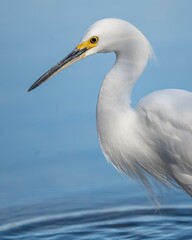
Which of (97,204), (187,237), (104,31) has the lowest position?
(187,237)

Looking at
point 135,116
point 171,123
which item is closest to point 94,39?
point 135,116

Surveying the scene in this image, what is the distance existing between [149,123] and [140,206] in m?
1.25

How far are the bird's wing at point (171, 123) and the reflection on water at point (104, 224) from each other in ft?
1.98

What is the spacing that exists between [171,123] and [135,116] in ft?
0.57

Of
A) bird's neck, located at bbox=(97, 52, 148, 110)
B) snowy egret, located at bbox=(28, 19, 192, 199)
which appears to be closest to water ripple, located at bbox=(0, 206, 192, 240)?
snowy egret, located at bbox=(28, 19, 192, 199)

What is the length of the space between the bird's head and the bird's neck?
5 centimetres

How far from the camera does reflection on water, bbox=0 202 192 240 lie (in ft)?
14.7

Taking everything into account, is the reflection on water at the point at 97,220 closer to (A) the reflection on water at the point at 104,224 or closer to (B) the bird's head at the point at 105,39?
(A) the reflection on water at the point at 104,224

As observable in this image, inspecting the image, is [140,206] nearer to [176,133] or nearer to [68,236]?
[68,236]

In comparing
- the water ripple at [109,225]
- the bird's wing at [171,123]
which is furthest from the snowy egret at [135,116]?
the water ripple at [109,225]

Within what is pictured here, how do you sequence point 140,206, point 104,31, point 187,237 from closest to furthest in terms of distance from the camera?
1. point 104,31
2. point 187,237
3. point 140,206

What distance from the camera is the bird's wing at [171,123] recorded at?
12.7 feet

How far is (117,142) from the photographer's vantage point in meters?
3.94

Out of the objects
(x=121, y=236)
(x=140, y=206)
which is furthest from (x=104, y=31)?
(x=140, y=206)
